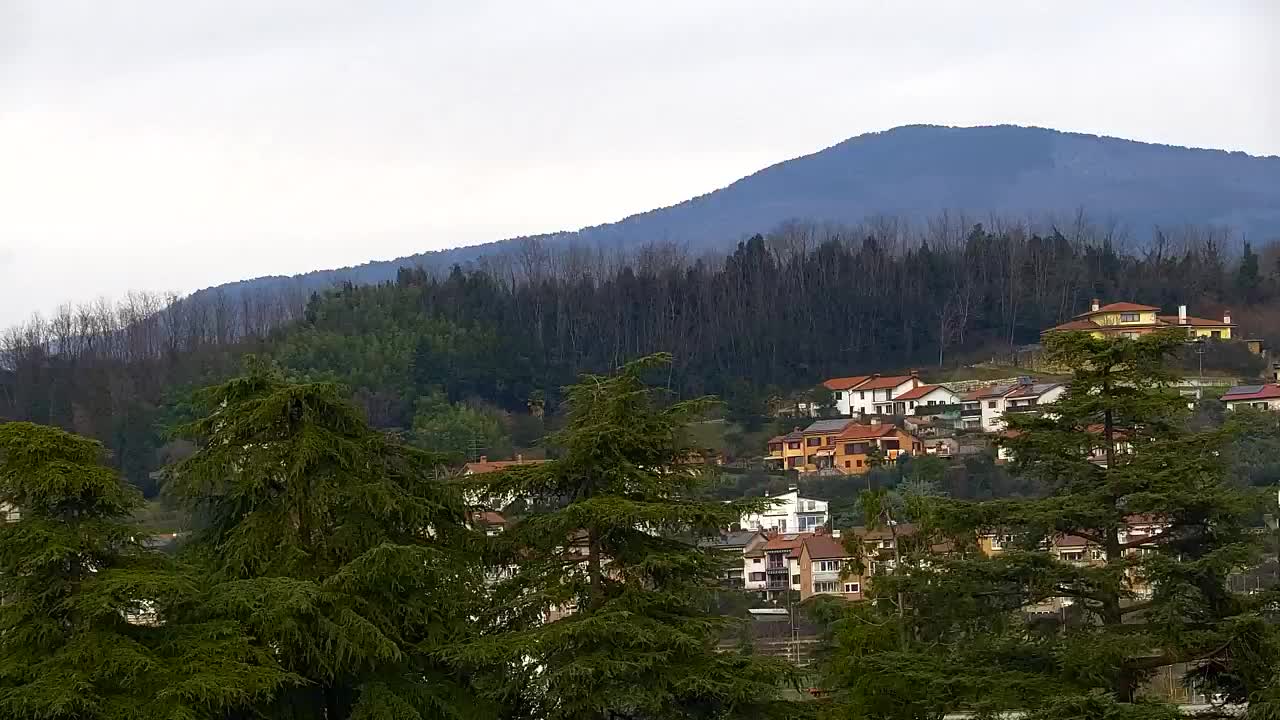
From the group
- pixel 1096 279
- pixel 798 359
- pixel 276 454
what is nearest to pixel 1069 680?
pixel 276 454

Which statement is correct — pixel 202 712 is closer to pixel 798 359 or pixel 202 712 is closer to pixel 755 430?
pixel 755 430

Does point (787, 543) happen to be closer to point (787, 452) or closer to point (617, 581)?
point (787, 452)

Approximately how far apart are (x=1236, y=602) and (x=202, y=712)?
740 centimetres

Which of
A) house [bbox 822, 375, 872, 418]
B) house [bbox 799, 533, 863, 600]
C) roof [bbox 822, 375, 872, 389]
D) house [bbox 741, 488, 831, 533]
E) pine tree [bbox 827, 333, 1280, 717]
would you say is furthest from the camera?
roof [bbox 822, 375, 872, 389]

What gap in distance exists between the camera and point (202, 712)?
9.93 meters

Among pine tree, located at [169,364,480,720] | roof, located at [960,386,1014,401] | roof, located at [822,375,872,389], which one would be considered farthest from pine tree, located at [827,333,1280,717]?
roof, located at [822,375,872,389]

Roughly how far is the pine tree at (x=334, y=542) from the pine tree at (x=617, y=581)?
0.52 meters

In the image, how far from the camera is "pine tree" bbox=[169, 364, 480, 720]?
11133 mm

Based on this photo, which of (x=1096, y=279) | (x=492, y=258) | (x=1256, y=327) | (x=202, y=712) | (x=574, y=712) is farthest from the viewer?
(x=492, y=258)

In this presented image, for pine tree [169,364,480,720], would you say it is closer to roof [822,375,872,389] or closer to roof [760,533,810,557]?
roof [760,533,810,557]

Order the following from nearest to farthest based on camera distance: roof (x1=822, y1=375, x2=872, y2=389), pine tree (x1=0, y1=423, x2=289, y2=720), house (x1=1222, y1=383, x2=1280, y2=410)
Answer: pine tree (x1=0, y1=423, x2=289, y2=720)
house (x1=1222, y1=383, x2=1280, y2=410)
roof (x1=822, y1=375, x2=872, y2=389)

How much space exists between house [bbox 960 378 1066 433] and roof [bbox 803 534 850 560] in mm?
17940

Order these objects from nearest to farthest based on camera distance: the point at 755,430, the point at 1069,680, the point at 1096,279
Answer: the point at 1069,680 → the point at 755,430 → the point at 1096,279

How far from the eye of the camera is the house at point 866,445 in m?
60.9
